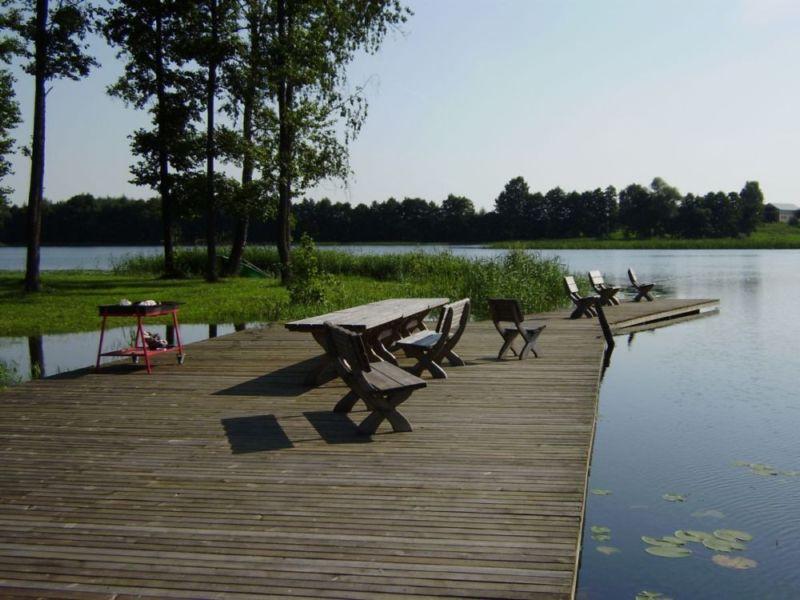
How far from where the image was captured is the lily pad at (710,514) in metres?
5.85

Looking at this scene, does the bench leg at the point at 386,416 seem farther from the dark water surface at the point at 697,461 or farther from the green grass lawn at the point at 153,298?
the green grass lawn at the point at 153,298

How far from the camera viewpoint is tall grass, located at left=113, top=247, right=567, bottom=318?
18828mm

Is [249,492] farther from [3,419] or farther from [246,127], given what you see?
[246,127]

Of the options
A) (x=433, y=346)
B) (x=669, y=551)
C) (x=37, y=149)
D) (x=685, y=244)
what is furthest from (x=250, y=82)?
(x=685, y=244)

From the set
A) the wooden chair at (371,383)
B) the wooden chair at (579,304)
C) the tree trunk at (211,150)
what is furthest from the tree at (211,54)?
the wooden chair at (371,383)

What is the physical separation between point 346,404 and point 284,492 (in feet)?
7.33

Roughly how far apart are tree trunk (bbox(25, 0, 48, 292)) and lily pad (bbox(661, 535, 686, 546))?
18360mm

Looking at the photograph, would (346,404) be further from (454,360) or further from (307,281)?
(307,281)

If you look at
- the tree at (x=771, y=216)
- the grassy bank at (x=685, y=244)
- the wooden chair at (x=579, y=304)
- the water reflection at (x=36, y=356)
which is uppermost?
the tree at (x=771, y=216)

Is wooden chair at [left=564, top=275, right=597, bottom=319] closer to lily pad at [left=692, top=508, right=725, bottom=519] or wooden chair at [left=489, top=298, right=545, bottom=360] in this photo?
wooden chair at [left=489, top=298, right=545, bottom=360]

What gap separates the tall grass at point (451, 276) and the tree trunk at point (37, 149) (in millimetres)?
7122

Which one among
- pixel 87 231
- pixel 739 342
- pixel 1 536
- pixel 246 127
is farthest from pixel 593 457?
pixel 87 231

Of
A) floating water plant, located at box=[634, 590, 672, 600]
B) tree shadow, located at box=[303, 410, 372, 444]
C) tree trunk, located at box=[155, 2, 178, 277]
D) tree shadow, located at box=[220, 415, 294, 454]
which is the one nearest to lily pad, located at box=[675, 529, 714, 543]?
floating water plant, located at box=[634, 590, 672, 600]

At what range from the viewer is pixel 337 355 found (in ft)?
21.2
